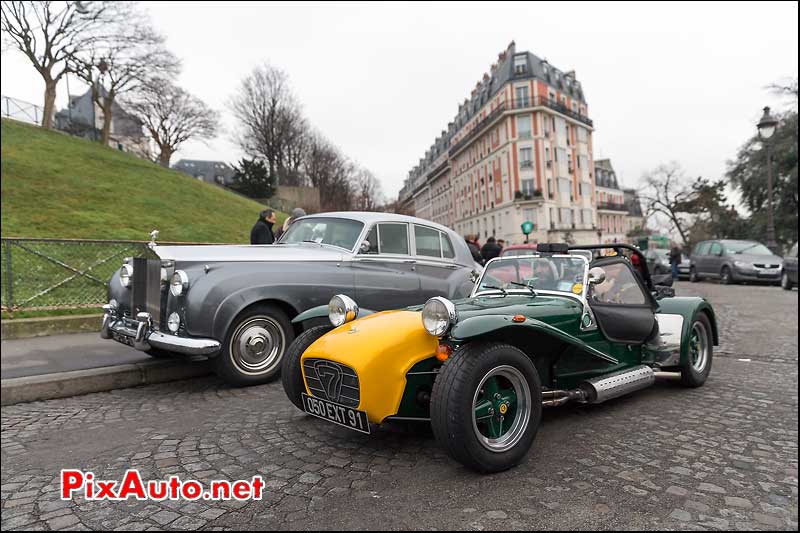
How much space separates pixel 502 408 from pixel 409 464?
0.68 m

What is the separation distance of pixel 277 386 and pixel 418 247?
2.68 metres

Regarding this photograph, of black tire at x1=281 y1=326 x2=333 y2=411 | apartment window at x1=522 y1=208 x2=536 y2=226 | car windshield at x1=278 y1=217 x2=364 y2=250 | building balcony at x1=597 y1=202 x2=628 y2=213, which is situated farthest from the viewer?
building balcony at x1=597 y1=202 x2=628 y2=213

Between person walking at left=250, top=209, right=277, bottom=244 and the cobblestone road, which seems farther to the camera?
person walking at left=250, top=209, right=277, bottom=244

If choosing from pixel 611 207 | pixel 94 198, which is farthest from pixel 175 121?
pixel 611 207

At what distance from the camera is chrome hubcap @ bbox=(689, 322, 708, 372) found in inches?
196

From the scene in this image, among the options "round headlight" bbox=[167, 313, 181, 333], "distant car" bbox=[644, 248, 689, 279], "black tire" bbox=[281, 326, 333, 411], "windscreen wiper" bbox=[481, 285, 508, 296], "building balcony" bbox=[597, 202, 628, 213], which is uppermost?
"building balcony" bbox=[597, 202, 628, 213]

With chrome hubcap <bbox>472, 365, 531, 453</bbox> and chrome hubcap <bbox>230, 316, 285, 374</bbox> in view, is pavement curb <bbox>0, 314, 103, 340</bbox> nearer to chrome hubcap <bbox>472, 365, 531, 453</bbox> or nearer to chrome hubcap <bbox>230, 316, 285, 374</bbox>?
chrome hubcap <bbox>230, 316, 285, 374</bbox>

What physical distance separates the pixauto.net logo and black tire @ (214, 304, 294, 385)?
6.79 feet

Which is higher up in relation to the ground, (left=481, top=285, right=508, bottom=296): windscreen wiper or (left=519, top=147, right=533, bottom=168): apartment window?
(left=519, top=147, right=533, bottom=168): apartment window

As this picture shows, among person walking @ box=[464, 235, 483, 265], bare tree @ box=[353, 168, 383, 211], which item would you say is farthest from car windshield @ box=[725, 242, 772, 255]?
bare tree @ box=[353, 168, 383, 211]

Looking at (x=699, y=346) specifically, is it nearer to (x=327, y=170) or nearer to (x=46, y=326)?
(x=46, y=326)

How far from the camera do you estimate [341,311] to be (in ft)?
12.6

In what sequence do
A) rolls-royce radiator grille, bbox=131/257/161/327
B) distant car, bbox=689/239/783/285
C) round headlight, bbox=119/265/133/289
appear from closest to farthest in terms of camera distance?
rolls-royce radiator grille, bbox=131/257/161/327
round headlight, bbox=119/265/133/289
distant car, bbox=689/239/783/285

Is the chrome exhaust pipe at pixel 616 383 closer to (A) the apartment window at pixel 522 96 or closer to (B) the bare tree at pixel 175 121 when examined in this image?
(B) the bare tree at pixel 175 121
